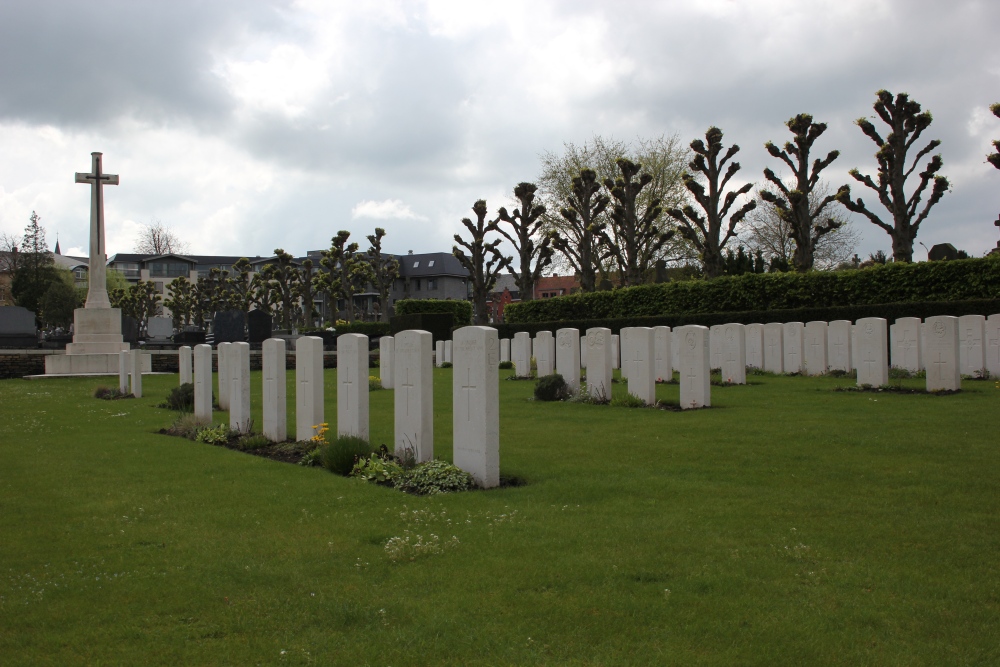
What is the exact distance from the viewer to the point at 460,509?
572 cm

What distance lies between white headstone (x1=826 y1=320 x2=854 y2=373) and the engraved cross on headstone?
72.0 ft

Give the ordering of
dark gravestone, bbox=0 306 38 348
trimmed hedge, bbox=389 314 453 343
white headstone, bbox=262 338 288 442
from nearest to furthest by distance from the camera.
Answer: white headstone, bbox=262 338 288 442 → trimmed hedge, bbox=389 314 453 343 → dark gravestone, bbox=0 306 38 348

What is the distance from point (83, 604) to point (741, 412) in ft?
29.4

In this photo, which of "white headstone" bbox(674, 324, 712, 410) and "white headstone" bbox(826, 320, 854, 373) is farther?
"white headstone" bbox(826, 320, 854, 373)

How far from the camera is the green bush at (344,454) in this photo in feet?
24.7

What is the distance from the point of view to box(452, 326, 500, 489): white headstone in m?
6.53

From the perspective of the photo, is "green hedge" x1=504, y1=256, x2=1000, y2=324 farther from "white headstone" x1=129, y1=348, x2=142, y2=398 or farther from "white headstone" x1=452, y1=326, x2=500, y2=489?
"white headstone" x1=129, y1=348, x2=142, y2=398

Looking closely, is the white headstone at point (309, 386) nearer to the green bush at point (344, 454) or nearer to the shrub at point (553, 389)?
the green bush at point (344, 454)

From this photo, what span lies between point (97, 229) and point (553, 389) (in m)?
19.1

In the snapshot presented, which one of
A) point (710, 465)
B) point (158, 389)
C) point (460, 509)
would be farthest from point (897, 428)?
point (158, 389)

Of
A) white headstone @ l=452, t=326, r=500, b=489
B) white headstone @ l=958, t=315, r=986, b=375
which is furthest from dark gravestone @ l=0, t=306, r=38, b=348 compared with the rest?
white headstone @ l=958, t=315, r=986, b=375

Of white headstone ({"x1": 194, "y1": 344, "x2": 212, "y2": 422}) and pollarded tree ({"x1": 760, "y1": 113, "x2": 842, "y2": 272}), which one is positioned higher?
pollarded tree ({"x1": 760, "y1": 113, "x2": 842, "y2": 272})

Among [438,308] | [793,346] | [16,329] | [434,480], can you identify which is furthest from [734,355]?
[16,329]

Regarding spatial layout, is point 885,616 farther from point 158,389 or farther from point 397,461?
point 158,389
